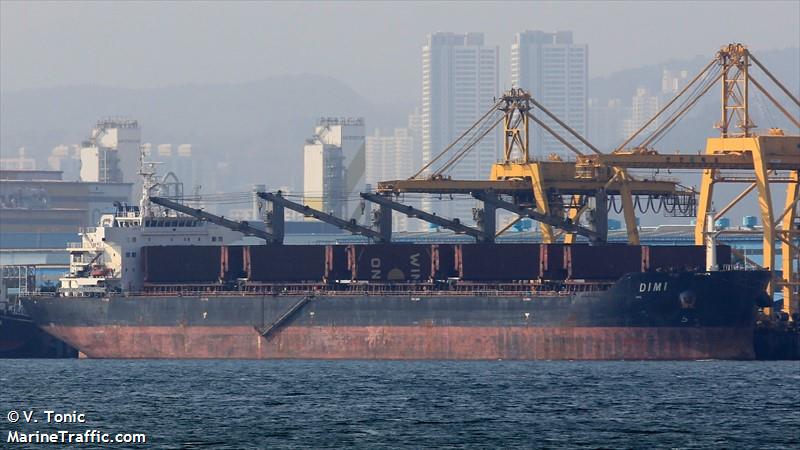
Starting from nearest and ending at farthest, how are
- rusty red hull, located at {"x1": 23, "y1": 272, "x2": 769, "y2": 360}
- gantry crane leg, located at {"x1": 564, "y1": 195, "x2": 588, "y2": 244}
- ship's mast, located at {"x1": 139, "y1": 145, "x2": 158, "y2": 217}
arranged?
rusty red hull, located at {"x1": 23, "y1": 272, "x2": 769, "y2": 360}
gantry crane leg, located at {"x1": 564, "y1": 195, "x2": 588, "y2": 244}
ship's mast, located at {"x1": 139, "y1": 145, "x2": 158, "y2": 217}

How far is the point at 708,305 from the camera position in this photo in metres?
67.1

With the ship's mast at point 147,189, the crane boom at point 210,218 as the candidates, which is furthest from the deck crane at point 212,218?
the ship's mast at point 147,189

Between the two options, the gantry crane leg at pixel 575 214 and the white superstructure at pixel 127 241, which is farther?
the gantry crane leg at pixel 575 214

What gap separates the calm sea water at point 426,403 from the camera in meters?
44.2

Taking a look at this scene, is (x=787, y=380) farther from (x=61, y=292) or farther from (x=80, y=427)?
(x=61, y=292)

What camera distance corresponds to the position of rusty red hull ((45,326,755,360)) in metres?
67.6

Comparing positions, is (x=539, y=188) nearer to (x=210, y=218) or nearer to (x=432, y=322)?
(x=432, y=322)

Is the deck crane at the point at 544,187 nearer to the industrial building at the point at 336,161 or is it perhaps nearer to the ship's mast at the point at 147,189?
the ship's mast at the point at 147,189

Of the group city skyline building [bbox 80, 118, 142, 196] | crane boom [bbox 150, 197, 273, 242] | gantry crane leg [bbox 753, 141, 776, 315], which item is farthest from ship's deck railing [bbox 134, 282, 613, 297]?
city skyline building [bbox 80, 118, 142, 196]

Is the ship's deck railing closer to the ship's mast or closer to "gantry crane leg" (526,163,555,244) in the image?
the ship's mast

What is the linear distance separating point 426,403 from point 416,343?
1854 cm

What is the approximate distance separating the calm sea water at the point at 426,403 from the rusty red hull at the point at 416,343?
36.3 inches

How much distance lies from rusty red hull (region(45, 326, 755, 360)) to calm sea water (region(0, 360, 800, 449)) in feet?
3.02

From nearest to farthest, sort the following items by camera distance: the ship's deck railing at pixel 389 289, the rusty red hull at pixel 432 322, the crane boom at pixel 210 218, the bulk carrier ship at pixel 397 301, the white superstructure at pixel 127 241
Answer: the rusty red hull at pixel 432 322 < the bulk carrier ship at pixel 397 301 < the ship's deck railing at pixel 389 289 < the white superstructure at pixel 127 241 < the crane boom at pixel 210 218
